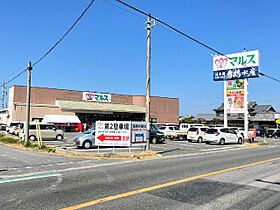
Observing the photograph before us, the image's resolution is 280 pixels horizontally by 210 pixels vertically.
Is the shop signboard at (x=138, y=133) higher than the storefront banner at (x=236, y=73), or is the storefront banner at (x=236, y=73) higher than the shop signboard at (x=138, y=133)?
the storefront banner at (x=236, y=73)

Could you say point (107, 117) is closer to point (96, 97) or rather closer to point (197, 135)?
point (96, 97)

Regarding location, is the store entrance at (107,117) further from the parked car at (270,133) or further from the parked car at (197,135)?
the parked car at (197,135)

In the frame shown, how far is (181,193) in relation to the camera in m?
6.45

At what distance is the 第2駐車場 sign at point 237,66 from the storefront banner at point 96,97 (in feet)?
96.3

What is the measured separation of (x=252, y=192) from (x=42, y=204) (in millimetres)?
5121

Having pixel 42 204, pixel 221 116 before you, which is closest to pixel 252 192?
pixel 42 204

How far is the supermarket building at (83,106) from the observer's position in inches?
1761

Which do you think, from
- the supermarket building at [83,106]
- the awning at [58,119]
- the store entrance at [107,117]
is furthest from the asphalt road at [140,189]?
the store entrance at [107,117]

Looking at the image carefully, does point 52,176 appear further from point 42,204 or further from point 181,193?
point 181,193

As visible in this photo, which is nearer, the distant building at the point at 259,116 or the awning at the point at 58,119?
the awning at the point at 58,119

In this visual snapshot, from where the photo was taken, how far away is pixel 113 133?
1495 centimetres

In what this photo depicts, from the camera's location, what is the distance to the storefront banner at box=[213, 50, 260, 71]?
88.9 feet

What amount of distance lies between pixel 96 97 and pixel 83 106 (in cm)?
560

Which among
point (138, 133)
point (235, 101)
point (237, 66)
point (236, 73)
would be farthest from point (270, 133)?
point (138, 133)
